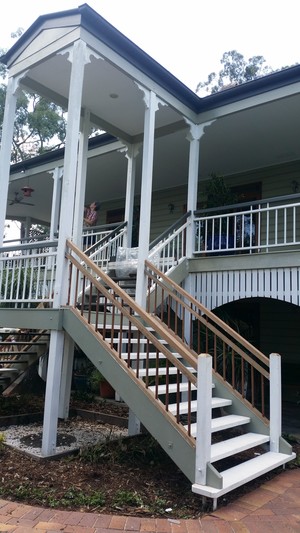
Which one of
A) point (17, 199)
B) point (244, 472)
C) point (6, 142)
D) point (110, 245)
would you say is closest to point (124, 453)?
point (244, 472)

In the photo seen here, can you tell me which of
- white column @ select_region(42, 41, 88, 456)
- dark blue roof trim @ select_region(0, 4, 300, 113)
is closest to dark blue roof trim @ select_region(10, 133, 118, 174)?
dark blue roof trim @ select_region(0, 4, 300, 113)

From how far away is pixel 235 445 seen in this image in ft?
12.4

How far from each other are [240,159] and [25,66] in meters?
4.80

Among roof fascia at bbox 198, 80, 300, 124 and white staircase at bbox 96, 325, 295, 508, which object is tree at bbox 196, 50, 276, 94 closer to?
roof fascia at bbox 198, 80, 300, 124

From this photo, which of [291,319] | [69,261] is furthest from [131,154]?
[291,319]

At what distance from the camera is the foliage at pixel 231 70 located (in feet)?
82.0

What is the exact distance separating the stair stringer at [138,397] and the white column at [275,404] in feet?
4.12

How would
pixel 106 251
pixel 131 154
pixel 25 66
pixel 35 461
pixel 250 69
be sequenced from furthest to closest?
pixel 250 69
pixel 106 251
pixel 131 154
pixel 25 66
pixel 35 461

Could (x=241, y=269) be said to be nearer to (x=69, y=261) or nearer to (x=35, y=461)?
(x=69, y=261)

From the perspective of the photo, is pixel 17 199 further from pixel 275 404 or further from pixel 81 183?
pixel 275 404

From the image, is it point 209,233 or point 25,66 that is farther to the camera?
point 209,233

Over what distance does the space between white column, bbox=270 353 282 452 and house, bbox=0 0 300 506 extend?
14mm

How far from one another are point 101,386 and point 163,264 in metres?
2.33

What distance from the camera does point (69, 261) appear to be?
4.79m
